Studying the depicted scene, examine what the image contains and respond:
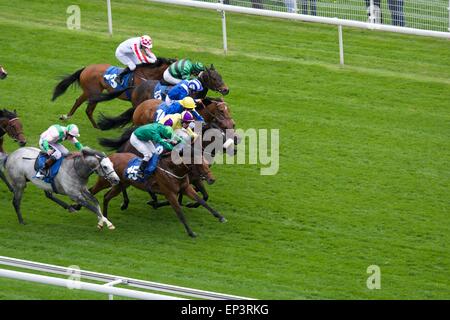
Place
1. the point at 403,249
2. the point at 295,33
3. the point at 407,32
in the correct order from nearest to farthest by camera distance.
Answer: the point at 403,249 → the point at 407,32 → the point at 295,33

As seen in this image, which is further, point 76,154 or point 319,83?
point 319,83

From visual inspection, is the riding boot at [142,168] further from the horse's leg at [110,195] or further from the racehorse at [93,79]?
the racehorse at [93,79]

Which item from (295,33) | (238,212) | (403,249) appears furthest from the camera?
(295,33)

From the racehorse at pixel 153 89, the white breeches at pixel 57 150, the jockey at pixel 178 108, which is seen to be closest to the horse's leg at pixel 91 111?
the racehorse at pixel 153 89

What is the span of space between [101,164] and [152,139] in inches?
29.5

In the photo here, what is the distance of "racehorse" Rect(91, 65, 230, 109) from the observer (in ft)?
49.2

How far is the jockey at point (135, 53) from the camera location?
15945mm

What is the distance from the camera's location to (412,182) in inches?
590

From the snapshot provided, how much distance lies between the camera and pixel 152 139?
1341cm

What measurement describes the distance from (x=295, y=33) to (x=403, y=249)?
7282mm

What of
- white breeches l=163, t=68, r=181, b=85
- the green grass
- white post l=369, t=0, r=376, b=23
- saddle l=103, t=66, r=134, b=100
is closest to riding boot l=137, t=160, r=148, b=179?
A: the green grass

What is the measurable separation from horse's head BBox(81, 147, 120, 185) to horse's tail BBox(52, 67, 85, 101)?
3780 mm
